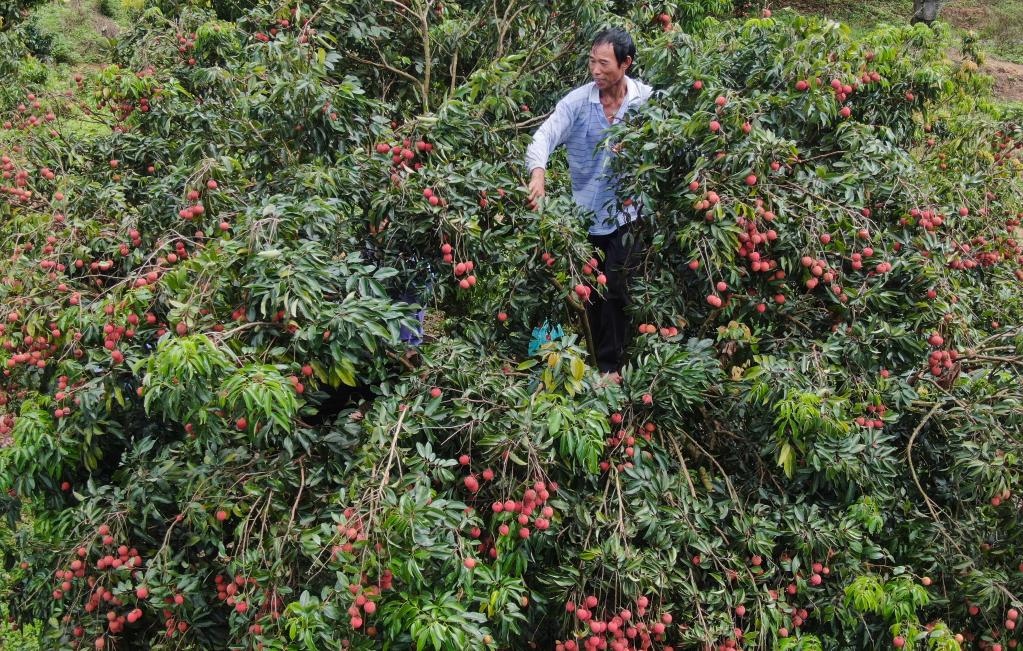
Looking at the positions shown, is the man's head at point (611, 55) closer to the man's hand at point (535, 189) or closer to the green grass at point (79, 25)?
the man's hand at point (535, 189)

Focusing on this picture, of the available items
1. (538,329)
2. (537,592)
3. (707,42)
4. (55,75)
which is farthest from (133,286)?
(55,75)

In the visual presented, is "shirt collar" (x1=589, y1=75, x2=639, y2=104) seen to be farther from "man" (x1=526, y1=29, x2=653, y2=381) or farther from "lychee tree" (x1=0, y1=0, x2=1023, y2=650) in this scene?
"lychee tree" (x1=0, y1=0, x2=1023, y2=650)

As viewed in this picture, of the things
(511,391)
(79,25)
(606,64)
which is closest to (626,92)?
(606,64)

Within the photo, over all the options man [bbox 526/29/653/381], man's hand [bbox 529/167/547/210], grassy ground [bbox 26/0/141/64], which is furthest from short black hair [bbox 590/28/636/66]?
grassy ground [bbox 26/0/141/64]

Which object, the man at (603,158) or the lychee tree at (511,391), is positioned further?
the man at (603,158)

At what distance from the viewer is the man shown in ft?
11.6

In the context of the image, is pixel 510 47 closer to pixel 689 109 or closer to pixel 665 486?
pixel 689 109

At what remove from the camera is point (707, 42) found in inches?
155

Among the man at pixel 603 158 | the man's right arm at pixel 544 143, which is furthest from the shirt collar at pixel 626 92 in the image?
the man's right arm at pixel 544 143

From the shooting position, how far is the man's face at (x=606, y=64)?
3531mm

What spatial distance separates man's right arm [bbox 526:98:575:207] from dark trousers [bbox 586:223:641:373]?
0.47 meters

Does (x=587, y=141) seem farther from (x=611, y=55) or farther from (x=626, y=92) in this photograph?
(x=611, y=55)

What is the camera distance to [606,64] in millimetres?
3543

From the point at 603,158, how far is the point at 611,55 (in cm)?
49
